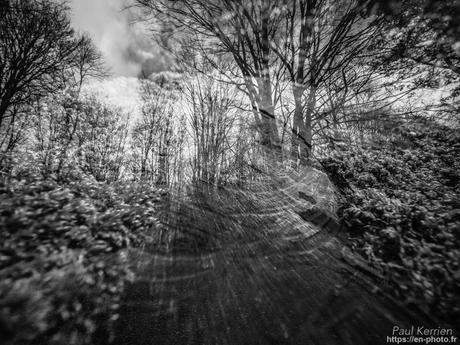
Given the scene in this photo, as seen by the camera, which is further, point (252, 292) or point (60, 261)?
point (252, 292)

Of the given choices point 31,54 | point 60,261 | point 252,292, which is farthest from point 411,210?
point 31,54

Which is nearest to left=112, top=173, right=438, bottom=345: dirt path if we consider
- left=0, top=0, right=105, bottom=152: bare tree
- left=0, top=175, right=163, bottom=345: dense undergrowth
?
left=0, top=175, right=163, bottom=345: dense undergrowth

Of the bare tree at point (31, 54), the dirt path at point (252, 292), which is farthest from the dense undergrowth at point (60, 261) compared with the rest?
the bare tree at point (31, 54)

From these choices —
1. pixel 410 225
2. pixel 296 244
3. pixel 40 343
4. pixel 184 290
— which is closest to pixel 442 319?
pixel 410 225

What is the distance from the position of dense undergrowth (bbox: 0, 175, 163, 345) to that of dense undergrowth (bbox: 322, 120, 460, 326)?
12.2 feet

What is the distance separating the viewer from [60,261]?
247 centimetres

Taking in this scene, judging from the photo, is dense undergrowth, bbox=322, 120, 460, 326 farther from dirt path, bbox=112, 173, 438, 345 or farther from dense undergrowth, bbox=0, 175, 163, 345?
dense undergrowth, bbox=0, 175, 163, 345

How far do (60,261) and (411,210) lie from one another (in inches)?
225

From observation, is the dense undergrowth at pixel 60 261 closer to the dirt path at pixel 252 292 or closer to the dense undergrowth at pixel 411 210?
the dirt path at pixel 252 292

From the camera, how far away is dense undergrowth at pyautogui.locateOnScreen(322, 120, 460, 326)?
2.48 m

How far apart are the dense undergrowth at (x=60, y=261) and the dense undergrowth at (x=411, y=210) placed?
3705mm

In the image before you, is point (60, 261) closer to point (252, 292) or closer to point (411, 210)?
point (252, 292)

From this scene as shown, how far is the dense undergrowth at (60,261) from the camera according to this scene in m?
1.80

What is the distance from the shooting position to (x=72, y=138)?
42.7 feet
